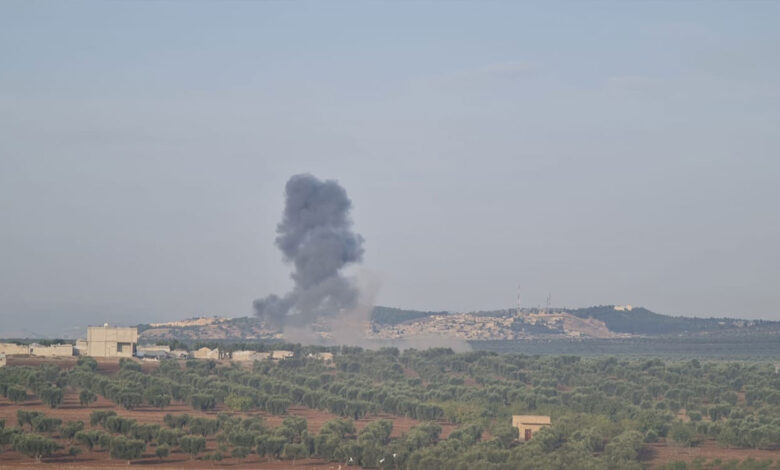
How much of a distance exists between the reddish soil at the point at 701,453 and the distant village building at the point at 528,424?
852cm

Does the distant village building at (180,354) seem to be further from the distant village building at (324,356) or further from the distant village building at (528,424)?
the distant village building at (528,424)

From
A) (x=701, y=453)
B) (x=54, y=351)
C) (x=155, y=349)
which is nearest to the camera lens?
(x=701, y=453)

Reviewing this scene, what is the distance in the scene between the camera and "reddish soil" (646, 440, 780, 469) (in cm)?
8962

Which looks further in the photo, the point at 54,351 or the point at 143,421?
→ the point at 54,351

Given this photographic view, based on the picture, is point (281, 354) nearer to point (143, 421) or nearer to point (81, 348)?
point (81, 348)

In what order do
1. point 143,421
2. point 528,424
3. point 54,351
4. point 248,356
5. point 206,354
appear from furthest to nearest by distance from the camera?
1. point 206,354
2. point 248,356
3. point 54,351
4. point 528,424
5. point 143,421

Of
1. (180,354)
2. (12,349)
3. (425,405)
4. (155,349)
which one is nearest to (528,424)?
(425,405)

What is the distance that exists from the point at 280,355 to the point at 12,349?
32334mm

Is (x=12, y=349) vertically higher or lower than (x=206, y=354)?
higher

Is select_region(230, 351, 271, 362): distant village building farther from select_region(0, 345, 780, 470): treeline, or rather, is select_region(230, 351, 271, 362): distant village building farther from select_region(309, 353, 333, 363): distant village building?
select_region(309, 353, 333, 363): distant village building

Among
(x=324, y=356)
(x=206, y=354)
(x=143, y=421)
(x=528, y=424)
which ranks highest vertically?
(x=206, y=354)

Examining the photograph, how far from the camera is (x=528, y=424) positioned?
102 m

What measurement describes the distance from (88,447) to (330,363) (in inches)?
2924

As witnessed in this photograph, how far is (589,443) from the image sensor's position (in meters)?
90.5
